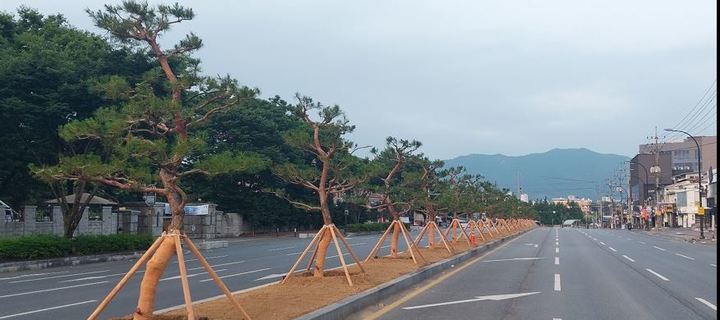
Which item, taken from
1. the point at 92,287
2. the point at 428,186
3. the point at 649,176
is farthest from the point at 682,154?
the point at 92,287

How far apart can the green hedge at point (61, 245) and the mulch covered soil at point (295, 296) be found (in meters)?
15.0

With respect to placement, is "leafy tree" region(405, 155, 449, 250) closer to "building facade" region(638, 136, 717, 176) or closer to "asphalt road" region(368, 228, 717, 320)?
"asphalt road" region(368, 228, 717, 320)

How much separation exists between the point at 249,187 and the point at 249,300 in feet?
164

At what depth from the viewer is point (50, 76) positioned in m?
29.5

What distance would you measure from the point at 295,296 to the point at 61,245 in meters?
19.4

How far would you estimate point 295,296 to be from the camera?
40.2 ft

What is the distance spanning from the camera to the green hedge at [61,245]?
84.7ft

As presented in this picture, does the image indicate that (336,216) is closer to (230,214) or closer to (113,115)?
(230,214)

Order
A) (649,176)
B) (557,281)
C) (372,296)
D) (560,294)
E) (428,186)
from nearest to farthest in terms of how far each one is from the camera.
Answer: (372,296)
(560,294)
(557,281)
(428,186)
(649,176)

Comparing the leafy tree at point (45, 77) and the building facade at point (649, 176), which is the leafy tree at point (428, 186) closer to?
the leafy tree at point (45, 77)

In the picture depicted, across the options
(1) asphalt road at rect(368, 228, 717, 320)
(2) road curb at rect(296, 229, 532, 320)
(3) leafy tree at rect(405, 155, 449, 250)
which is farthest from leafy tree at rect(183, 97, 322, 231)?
(2) road curb at rect(296, 229, 532, 320)

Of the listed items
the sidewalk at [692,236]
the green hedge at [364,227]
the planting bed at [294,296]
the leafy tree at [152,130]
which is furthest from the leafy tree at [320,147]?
the green hedge at [364,227]

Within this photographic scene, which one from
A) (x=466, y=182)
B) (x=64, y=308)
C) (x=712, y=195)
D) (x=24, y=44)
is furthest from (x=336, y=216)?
(x=64, y=308)

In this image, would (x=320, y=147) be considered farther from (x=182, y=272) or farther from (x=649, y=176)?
(x=649, y=176)
